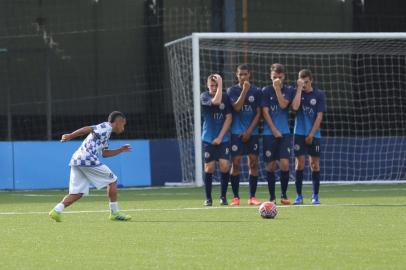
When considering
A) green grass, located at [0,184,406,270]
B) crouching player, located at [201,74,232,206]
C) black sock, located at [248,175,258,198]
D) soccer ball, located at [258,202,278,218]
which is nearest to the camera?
green grass, located at [0,184,406,270]

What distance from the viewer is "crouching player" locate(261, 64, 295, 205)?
17.5 metres

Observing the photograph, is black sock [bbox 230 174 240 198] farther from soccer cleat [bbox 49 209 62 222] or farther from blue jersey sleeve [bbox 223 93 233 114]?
soccer cleat [bbox 49 209 62 222]

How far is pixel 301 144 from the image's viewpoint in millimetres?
17734

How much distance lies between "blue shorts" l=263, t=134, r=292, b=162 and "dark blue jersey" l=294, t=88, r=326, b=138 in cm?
28

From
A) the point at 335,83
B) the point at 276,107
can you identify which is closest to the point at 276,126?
the point at 276,107

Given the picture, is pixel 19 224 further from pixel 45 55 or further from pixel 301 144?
pixel 45 55

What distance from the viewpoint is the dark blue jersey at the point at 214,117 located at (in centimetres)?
1742

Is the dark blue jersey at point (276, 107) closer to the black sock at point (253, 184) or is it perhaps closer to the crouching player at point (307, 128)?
the crouching player at point (307, 128)

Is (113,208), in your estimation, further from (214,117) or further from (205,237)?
(214,117)

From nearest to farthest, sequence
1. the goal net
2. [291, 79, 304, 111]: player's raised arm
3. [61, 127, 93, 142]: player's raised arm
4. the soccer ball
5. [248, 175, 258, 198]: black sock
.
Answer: the soccer ball → [61, 127, 93, 142]: player's raised arm → [291, 79, 304, 111]: player's raised arm → [248, 175, 258, 198]: black sock → the goal net

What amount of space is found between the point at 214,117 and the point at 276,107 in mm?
980

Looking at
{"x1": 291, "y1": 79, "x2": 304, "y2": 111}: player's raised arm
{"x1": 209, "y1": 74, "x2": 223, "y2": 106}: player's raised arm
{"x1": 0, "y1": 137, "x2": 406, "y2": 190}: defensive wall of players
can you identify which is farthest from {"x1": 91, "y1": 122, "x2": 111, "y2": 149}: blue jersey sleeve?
{"x1": 0, "y1": 137, "x2": 406, "y2": 190}: defensive wall of players

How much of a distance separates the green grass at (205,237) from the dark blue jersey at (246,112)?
1365 mm

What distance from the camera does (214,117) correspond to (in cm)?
1750
